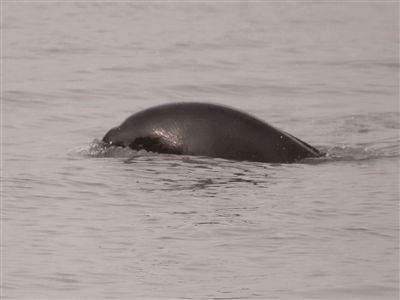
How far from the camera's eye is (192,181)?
9664 millimetres

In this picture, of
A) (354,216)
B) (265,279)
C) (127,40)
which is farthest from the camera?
(127,40)

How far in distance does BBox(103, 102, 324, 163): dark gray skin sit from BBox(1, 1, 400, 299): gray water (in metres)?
0.13

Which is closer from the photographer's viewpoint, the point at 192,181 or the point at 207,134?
the point at 192,181

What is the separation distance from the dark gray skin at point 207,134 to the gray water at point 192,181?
0.13 m

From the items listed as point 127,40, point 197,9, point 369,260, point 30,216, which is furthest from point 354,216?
point 197,9

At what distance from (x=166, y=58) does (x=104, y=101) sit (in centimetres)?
409

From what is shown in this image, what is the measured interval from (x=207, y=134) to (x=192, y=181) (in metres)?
0.78

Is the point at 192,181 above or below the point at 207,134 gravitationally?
below

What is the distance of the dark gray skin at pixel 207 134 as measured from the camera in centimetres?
1028

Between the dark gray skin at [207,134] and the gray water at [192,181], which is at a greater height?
the dark gray skin at [207,134]

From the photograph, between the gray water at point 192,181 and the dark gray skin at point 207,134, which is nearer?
the gray water at point 192,181

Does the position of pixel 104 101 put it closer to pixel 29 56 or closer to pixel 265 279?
pixel 29 56

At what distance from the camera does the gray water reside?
6.91m

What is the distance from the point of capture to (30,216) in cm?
823
